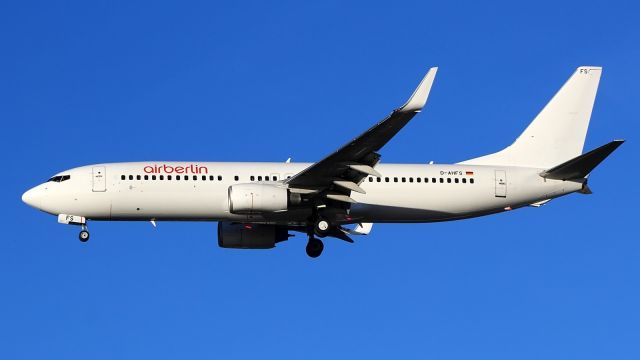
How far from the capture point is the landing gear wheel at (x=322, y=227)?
53.7 meters

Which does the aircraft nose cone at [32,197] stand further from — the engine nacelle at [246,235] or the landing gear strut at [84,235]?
the engine nacelle at [246,235]

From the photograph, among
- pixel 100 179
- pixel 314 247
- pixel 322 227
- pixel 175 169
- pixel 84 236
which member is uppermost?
pixel 175 169

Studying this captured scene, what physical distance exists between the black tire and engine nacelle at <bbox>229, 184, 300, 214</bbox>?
4.53m

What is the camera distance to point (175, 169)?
2110 inches

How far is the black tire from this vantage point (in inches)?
2207

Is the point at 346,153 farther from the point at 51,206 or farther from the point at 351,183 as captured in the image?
the point at 51,206

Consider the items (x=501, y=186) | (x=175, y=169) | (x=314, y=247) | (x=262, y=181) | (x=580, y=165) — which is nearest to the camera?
(x=175, y=169)

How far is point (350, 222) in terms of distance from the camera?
181ft

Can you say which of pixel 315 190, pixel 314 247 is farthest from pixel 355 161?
pixel 314 247

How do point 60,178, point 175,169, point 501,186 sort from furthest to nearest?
point 501,186 → point 60,178 → point 175,169

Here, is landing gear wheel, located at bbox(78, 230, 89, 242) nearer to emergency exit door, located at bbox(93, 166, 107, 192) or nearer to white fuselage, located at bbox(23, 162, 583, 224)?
white fuselage, located at bbox(23, 162, 583, 224)

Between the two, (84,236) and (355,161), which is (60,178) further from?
(355,161)

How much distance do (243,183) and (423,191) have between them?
7.85 meters

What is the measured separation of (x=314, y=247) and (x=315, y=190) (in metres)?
4.23
